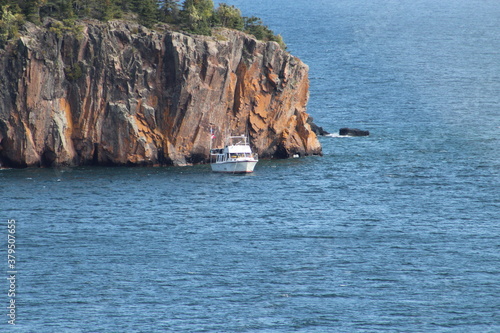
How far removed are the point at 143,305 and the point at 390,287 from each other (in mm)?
21532

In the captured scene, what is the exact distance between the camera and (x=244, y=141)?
485ft

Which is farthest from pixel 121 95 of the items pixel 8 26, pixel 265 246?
pixel 265 246

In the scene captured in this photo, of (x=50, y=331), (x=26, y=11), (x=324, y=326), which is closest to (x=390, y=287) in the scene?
(x=324, y=326)

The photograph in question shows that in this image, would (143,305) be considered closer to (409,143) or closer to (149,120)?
(149,120)

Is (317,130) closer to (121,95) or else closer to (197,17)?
(197,17)

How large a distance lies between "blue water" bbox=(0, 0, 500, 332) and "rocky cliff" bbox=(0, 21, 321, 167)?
344 cm

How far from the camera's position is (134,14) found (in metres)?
148

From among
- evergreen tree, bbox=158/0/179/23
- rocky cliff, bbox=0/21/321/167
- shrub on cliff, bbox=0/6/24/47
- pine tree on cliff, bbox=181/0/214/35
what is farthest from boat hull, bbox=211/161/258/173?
shrub on cliff, bbox=0/6/24/47

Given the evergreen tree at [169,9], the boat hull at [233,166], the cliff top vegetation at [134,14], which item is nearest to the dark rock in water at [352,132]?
the cliff top vegetation at [134,14]

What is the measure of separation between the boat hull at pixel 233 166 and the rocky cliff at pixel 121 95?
365 centimetres

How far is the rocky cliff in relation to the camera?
136 metres

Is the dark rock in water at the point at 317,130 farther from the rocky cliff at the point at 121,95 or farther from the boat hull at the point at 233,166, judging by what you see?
the boat hull at the point at 233,166

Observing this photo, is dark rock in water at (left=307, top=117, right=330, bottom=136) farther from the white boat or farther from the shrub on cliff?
the shrub on cliff

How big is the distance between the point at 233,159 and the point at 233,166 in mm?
1287
